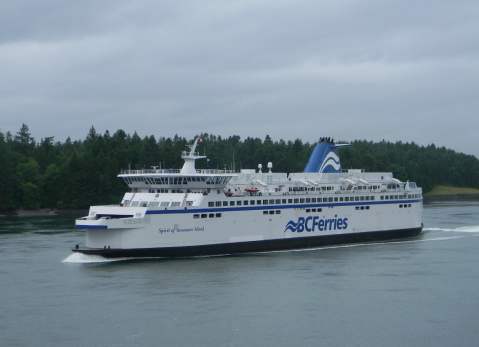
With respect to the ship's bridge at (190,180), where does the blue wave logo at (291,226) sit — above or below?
below

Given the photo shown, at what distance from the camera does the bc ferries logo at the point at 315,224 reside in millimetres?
46594

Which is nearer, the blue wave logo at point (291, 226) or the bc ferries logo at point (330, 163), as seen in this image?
the blue wave logo at point (291, 226)

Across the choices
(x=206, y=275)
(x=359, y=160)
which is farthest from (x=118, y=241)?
(x=359, y=160)

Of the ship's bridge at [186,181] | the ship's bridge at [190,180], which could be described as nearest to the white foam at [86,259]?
the ship's bridge at [186,181]

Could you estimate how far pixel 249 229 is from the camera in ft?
144

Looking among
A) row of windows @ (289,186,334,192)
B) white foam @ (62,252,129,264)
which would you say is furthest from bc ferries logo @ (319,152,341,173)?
white foam @ (62,252,129,264)

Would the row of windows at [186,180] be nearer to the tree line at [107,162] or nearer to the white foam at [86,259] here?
the white foam at [86,259]

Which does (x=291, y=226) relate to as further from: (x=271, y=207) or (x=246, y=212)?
(x=246, y=212)

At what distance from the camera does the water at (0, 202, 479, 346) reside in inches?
995

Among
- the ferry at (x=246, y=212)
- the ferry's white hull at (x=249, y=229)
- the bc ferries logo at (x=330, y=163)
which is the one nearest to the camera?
the ferry's white hull at (x=249, y=229)

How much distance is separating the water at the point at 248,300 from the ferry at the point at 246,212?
1.24 m

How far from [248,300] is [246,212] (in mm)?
13494

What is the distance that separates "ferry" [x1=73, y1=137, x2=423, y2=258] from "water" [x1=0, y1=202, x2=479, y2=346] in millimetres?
1242

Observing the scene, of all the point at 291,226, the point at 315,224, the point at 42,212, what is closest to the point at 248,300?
the point at 291,226
